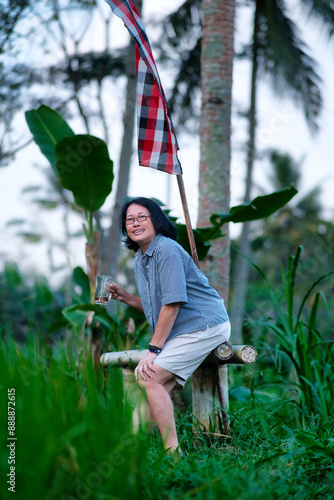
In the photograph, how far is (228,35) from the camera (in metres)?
5.52

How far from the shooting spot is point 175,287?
283 centimetres

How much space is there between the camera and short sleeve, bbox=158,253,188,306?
2814mm

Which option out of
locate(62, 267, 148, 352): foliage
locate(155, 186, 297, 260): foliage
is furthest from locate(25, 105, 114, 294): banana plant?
locate(155, 186, 297, 260): foliage

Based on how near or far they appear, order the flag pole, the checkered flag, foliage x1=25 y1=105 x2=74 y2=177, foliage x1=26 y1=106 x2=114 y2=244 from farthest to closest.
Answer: foliage x1=25 y1=105 x2=74 y2=177 → foliage x1=26 y1=106 x2=114 y2=244 → the flag pole → the checkered flag

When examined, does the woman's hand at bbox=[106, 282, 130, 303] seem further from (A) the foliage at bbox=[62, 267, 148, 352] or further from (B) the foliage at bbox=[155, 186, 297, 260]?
(B) the foliage at bbox=[155, 186, 297, 260]

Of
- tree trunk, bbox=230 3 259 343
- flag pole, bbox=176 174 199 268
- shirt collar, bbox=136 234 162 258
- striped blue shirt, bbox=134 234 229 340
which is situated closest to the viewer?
striped blue shirt, bbox=134 234 229 340

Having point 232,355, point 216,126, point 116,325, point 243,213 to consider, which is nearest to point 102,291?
point 232,355

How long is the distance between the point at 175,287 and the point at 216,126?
290 centimetres

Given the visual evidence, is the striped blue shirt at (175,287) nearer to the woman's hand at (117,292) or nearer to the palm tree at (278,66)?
the woman's hand at (117,292)

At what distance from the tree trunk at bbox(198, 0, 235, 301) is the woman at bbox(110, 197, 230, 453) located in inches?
77.6

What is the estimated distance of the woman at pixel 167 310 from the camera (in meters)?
2.83

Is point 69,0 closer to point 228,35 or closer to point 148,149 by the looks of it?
point 228,35

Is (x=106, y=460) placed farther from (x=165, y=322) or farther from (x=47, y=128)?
(x=47, y=128)

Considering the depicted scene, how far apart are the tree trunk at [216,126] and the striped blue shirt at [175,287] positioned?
6.43 ft
